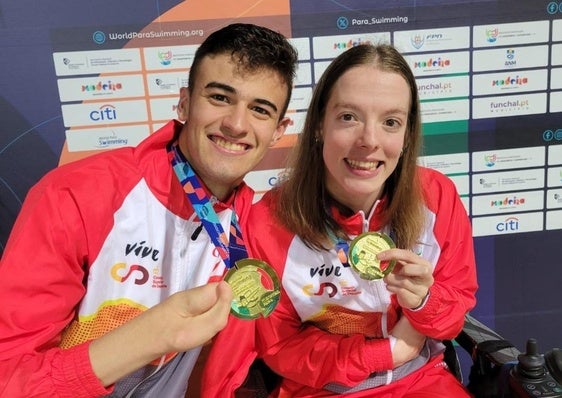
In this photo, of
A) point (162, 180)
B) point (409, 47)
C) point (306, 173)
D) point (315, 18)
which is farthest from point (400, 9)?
point (162, 180)

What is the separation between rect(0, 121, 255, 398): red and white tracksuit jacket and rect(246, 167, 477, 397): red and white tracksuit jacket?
0.43 ft

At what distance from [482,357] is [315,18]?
1.59 meters

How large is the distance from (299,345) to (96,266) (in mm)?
726


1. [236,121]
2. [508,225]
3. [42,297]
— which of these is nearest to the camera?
[42,297]

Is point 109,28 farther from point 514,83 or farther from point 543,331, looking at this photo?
point 543,331

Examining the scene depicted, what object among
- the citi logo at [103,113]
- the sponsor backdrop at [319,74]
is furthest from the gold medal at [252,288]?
the citi logo at [103,113]

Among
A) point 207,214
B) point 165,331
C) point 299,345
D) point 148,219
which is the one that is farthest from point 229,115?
point 299,345

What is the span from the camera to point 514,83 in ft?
7.99

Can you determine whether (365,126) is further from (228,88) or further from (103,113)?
(103,113)

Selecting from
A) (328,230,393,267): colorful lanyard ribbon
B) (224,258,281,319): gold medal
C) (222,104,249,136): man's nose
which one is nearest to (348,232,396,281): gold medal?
(328,230,393,267): colorful lanyard ribbon

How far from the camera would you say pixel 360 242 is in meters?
1.57

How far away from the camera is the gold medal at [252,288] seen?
1.42 metres

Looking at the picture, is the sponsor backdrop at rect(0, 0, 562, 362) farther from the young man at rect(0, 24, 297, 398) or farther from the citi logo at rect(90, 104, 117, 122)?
the young man at rect(0, 24, 297, 398)

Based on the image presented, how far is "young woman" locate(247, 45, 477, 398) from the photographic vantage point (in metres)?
1.61
